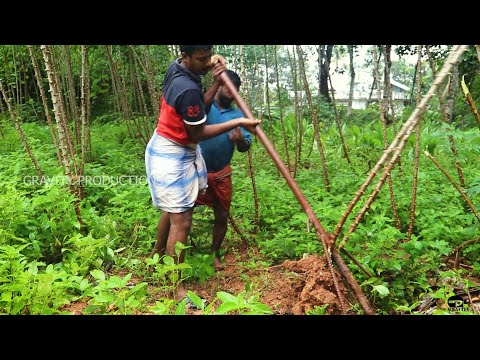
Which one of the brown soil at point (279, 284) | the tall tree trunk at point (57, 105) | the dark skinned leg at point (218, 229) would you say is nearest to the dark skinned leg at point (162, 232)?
the brown soil at point (279, 284)

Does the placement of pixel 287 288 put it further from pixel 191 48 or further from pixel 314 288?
pixel 191 48

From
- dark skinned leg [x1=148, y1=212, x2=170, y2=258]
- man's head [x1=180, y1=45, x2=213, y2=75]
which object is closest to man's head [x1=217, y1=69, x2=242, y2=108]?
man's head [x1=180, y1=45, x2=213, y2=75]

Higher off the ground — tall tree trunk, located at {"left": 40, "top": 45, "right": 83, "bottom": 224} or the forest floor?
tall tree trunk, located at {"left": 40, "top": 45, "right": 83, "bottom": 224}

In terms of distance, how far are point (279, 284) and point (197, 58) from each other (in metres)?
1.42

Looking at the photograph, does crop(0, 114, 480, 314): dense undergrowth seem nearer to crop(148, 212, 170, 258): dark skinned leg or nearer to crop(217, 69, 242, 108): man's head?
crop(148, 212, 170, 258): dark skinned leg

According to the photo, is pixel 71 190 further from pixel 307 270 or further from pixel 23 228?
pixel 307 270

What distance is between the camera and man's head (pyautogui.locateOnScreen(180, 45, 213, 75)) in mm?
2385

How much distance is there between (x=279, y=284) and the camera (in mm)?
2598

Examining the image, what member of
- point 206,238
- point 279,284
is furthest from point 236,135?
point 279,284

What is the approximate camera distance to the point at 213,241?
126 inches

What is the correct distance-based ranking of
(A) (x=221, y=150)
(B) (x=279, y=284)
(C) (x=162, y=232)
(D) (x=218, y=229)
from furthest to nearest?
(D) (x=218, y=229)
(A) (x=221, y=150)
(C) (x=162, y=232)
(B) (x=279, y=284)

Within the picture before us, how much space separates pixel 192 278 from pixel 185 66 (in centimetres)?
136

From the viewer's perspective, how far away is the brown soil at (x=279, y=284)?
7.17 feet

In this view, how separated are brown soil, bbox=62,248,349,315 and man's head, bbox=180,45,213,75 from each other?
1.26 meters
